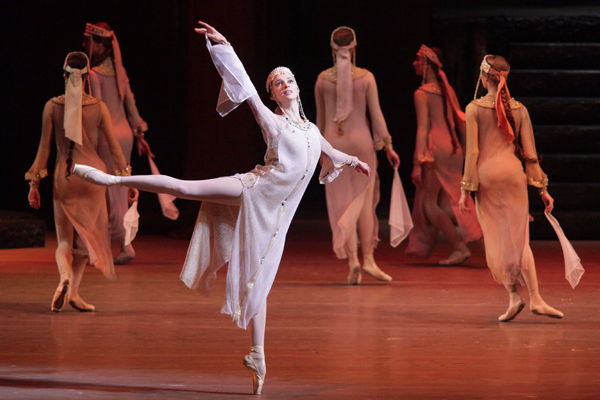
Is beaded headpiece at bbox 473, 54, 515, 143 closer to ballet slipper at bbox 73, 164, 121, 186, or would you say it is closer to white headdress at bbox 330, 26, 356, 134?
white headdress at bbox 330, 26, 356, 134

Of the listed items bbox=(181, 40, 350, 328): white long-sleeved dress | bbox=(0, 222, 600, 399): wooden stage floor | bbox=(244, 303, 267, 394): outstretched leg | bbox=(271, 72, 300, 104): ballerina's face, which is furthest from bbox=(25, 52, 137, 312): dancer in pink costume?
bbox=(244, 303, 267, 394): outstretched leg

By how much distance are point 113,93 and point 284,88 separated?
3251mm

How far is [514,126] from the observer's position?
15.2ft

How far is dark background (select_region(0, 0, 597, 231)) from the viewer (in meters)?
8.75

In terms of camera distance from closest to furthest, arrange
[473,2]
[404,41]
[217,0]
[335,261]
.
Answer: [335,261] → [217,0] → [473,2] → [404,41]

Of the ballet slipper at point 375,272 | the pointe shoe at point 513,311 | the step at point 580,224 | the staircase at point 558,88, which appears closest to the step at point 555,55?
the staircase at point 558,88

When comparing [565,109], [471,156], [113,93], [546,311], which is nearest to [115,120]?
[113,93]

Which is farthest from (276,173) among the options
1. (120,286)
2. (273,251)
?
(120,286)

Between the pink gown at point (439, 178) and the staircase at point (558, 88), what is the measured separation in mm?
2029

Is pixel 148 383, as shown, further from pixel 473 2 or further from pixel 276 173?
pixel 473 2

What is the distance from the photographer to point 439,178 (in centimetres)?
670

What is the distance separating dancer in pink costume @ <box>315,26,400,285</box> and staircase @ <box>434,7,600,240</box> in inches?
121

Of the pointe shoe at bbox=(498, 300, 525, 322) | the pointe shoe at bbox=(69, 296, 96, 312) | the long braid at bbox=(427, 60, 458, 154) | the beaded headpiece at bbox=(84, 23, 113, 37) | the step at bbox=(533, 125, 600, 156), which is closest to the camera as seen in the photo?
the pointe shoe at bbox=(498, 300, 525, 322)

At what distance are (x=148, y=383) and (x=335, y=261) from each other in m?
3.66
